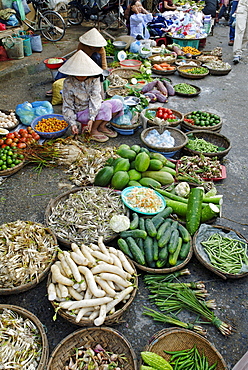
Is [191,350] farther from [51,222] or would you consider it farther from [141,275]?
[51,222]

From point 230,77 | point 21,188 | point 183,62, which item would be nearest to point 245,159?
point 21,188

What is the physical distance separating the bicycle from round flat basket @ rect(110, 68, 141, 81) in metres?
4.31

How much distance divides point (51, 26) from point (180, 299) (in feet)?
34.8

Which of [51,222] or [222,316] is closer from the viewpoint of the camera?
[222,316]

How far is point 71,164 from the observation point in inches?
162

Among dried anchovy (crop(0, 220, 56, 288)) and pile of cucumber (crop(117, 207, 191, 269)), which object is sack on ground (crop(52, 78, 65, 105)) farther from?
pile of cucumber (crop(117, 207, 191, 269))

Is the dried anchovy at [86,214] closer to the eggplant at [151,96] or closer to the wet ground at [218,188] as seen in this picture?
the wet ground at [218,188]

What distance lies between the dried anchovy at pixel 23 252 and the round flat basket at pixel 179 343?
3.70ft

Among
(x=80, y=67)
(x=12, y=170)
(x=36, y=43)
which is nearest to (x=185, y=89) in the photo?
(x=80, y=67)

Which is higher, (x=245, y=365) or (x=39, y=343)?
(x=245, y=365)

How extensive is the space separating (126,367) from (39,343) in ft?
2.14

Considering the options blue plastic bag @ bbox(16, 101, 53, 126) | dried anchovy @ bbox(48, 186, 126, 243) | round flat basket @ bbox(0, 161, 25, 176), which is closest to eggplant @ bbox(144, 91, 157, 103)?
blue plastic bag @ bbox(16, 101, 53, 126)

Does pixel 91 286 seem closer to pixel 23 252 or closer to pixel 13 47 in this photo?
pixel 23 252

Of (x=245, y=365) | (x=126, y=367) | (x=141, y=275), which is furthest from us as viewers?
(x=141, y=275)
